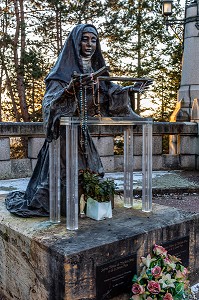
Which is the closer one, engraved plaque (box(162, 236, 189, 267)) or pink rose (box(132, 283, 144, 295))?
A: pink rose (box(132, 283, 144, 295))

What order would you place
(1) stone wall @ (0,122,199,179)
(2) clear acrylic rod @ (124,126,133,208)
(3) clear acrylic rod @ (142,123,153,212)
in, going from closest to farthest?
(3) clear acrylic rod @ (142,123,153,212)
(2) clear acrylic rod @ (124,126,133,208)
(1) stone wall @ (0,122,199,179)

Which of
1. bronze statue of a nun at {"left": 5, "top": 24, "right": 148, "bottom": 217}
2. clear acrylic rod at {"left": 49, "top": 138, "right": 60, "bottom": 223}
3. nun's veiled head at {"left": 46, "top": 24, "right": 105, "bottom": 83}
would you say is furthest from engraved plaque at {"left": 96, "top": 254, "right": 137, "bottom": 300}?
nun's veiled head at {"left": 46, "top": 24, "right": 105, "bottom": 83}

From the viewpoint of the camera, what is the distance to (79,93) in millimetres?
2955

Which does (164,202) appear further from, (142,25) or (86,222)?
(142,25)

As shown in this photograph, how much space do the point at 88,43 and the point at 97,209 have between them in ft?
4.70

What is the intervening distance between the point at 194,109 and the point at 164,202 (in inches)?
139

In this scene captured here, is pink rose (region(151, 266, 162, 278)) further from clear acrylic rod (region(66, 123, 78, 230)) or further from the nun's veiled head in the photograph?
the nun's veiled head

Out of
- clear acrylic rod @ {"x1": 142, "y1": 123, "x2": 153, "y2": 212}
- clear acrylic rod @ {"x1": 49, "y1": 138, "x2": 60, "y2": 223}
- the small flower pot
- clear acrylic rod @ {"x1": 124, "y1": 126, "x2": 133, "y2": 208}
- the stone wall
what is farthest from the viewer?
the stone wall

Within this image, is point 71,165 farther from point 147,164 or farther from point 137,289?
point 137,289

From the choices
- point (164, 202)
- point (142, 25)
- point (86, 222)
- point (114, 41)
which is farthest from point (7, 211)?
point (142, 25)

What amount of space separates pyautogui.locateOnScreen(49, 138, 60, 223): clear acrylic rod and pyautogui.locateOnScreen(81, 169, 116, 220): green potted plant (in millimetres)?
242

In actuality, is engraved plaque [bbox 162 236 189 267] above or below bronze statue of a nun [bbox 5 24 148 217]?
below

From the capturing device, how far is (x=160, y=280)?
2725 millimetres

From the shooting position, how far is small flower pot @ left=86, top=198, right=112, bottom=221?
3281 millimetres
